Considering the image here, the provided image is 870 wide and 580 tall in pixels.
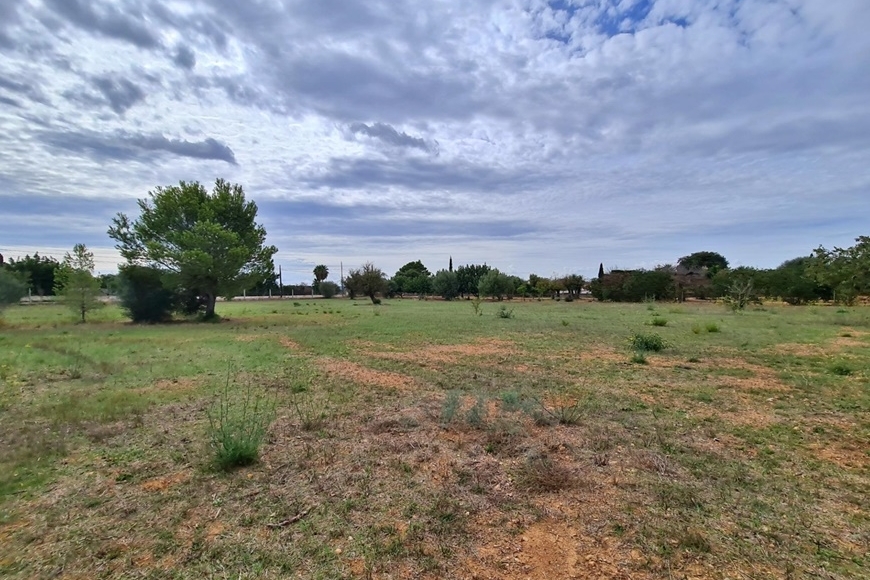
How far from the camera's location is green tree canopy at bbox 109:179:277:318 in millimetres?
20594

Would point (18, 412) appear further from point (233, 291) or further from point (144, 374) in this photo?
point (233, 291)

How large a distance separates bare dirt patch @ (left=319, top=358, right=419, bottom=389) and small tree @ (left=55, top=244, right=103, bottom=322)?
57.3ft

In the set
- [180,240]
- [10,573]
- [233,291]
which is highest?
[180,240]

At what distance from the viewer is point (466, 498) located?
11.1 ft

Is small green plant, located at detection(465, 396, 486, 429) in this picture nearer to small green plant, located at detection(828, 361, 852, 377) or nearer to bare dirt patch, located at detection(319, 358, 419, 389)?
bare dirt patch, located at detection(319, 358, 419, 389)

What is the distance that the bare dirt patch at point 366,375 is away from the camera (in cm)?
760

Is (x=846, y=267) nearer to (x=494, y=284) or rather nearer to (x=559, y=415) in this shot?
(x=559, y=415)

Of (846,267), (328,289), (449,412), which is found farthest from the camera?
(328,289)

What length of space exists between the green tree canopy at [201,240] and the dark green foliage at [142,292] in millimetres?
492

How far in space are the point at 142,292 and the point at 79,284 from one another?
251 cm

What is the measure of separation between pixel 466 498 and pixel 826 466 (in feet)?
11.1

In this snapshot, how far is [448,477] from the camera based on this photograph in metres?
3.78

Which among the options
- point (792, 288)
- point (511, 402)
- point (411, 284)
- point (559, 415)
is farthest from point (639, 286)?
point (559, 415)

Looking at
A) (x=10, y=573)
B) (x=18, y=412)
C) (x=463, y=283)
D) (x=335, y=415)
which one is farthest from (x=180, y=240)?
(x=463, y=283)
